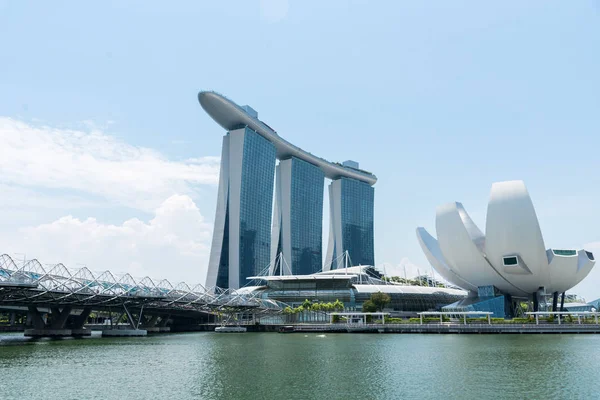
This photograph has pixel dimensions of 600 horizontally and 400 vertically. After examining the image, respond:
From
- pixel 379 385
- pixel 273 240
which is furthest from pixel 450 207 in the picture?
pixel 273 240

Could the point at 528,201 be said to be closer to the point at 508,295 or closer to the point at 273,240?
the point at 508,295

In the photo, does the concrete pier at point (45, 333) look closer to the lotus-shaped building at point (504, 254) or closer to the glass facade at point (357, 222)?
the lotus-shaped building at point (504, 254)

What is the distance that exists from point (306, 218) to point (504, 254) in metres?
82.6

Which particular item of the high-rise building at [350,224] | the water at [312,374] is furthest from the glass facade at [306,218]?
the water at [312,374]

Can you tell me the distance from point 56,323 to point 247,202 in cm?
6180

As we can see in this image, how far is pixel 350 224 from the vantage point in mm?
173750

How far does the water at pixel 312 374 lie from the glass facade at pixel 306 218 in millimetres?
106745

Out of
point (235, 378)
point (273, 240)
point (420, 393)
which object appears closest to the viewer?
point (420, 393)

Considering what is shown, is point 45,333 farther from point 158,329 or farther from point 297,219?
point 297,219

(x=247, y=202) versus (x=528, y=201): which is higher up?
(x=247, y=202)

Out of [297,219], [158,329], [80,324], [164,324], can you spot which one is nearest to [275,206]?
[297,219]

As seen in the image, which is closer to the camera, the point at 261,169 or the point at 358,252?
the point at 261,169

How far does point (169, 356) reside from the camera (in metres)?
41.2

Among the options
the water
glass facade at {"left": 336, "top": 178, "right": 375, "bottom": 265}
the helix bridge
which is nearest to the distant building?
the helix bridge
